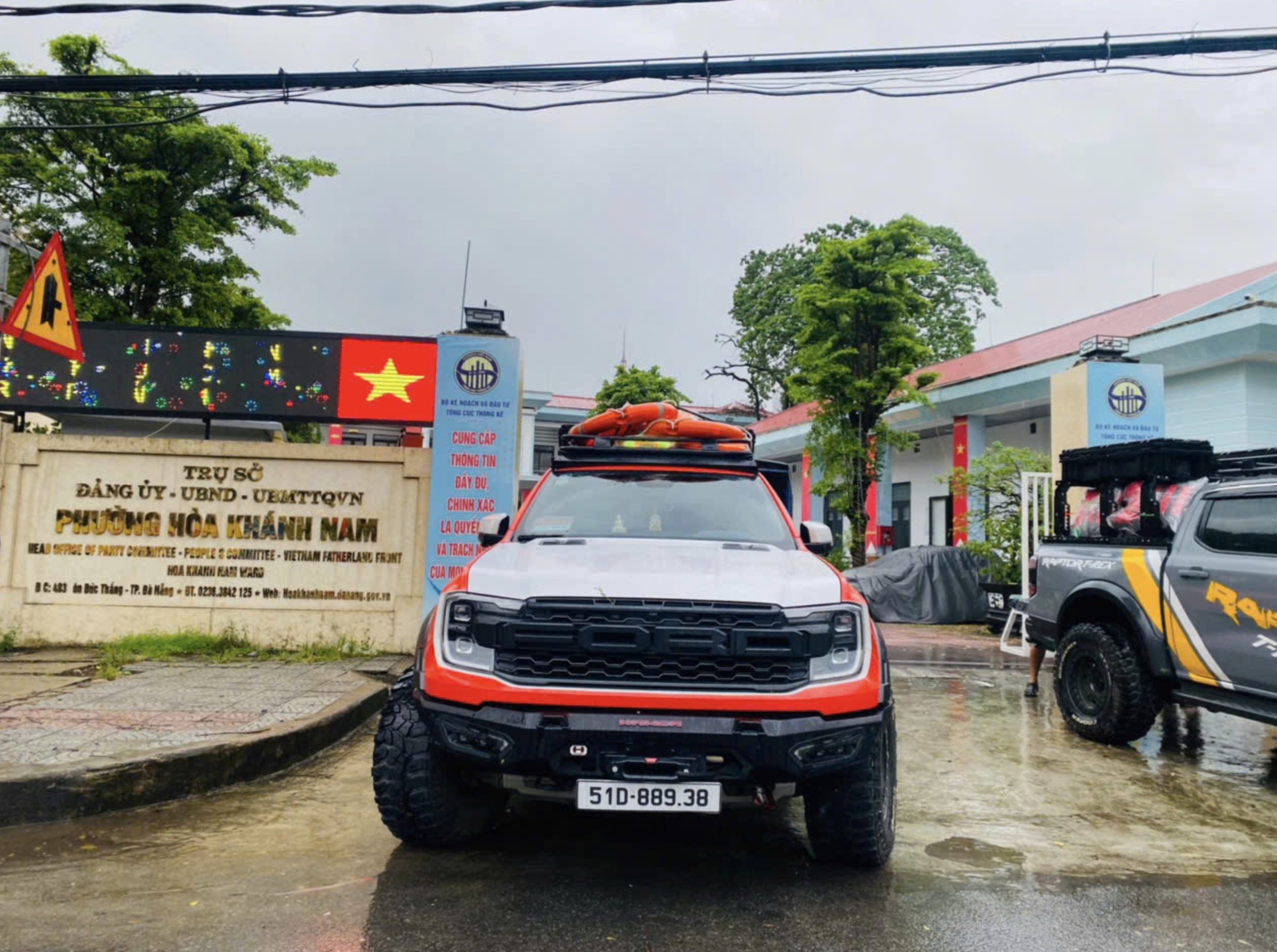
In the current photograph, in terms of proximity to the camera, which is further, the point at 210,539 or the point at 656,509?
the point at 210,539

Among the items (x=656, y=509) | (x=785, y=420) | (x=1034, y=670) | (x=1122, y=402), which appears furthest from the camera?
(x=785, y=420)

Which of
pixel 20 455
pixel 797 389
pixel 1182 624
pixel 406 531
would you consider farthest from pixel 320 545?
pixel 797 389

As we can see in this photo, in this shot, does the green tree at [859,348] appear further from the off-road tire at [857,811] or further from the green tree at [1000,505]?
the off-road tire at [857,811]

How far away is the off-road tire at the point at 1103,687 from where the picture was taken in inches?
232

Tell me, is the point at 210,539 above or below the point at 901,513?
below

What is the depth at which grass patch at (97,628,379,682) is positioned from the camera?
26.8 ft

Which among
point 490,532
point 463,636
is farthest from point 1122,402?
point 463,636

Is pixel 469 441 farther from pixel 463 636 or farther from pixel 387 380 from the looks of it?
pixel 463 636

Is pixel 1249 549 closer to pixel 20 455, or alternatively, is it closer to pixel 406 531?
pixel 406 531

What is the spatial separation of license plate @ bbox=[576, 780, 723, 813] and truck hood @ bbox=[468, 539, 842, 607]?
0.66m

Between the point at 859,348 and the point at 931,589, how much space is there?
17.7 ft

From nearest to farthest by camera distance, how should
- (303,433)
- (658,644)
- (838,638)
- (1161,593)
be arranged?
1. (658,644)
2. (838,638)
3. (1161,593)
4. (303,433)

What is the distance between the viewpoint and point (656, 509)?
4680 millimetres

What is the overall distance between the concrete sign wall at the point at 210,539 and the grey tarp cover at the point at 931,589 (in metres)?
8.81
